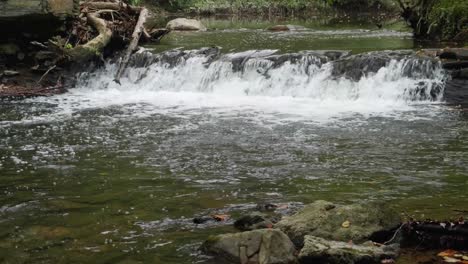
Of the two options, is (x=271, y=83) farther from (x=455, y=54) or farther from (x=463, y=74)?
(x=463, y=74)

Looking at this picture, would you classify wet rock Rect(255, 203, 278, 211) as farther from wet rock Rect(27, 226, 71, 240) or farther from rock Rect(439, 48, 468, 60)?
rock Rect(439, 48, 468, 60)

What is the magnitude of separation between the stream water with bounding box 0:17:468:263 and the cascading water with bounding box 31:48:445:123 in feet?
0.12

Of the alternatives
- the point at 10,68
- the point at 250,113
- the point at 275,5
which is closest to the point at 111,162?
the point at 250,113

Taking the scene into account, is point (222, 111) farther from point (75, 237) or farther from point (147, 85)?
point (75, 237)

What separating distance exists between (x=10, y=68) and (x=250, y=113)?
8676mm

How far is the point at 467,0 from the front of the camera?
18.0 metres

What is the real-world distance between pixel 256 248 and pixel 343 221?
1.00 m

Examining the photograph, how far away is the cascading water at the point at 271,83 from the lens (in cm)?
1352

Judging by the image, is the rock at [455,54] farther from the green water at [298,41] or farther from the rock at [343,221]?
the rock at [343,221]

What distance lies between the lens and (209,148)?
9.34 m

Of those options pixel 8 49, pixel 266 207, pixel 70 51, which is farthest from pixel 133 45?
pixel 266 207

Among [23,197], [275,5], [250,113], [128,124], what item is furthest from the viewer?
[275,5]

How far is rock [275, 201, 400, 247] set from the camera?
512 centimetres

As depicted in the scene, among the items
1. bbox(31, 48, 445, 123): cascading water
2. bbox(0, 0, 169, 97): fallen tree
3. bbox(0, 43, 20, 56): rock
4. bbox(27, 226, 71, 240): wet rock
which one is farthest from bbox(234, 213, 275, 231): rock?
bbox(0, 43, 20, 56): rock
